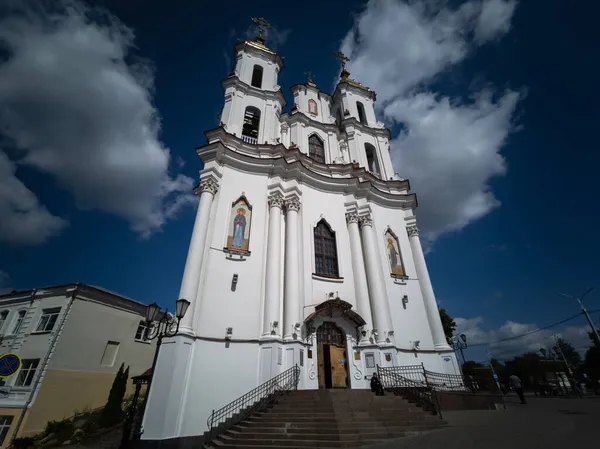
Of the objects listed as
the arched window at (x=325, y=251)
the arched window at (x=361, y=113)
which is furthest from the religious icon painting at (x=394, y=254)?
the arched window at (x=361, y=113)

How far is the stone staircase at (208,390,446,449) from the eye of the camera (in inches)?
295

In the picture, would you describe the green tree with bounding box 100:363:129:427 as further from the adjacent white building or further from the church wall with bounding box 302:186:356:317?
the church wall with bounding box 302:186:356:317

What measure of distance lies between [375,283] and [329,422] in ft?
28.0

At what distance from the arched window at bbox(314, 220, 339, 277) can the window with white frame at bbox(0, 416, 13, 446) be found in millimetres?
17443

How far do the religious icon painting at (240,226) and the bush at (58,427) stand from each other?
12779 millimetres

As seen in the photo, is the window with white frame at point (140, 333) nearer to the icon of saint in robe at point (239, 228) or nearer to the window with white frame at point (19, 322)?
the window with white frame at point (19, 322)

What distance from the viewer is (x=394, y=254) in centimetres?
1836

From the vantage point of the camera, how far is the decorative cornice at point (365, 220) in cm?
1794

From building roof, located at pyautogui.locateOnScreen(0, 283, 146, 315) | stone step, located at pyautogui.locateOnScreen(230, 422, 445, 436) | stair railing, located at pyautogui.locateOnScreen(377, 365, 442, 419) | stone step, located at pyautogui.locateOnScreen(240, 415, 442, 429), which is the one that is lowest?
stone step, located at pyautogui.locateOnScreen(230, 422, 445, 436)

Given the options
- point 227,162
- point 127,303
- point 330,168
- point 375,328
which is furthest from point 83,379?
point 330,168

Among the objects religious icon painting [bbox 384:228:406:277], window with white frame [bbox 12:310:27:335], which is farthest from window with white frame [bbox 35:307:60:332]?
religious icon painting [bbox 384:228:406:277]

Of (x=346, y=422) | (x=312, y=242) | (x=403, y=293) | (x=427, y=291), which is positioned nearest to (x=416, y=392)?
(x=346, y=422)

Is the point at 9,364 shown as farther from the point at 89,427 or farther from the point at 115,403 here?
the point at 89,427

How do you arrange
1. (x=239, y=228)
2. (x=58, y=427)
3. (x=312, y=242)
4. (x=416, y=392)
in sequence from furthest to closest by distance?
(x=312, y=242) → (x=239, y=228) → (x=58, y=427) → (x=416, y=392)
